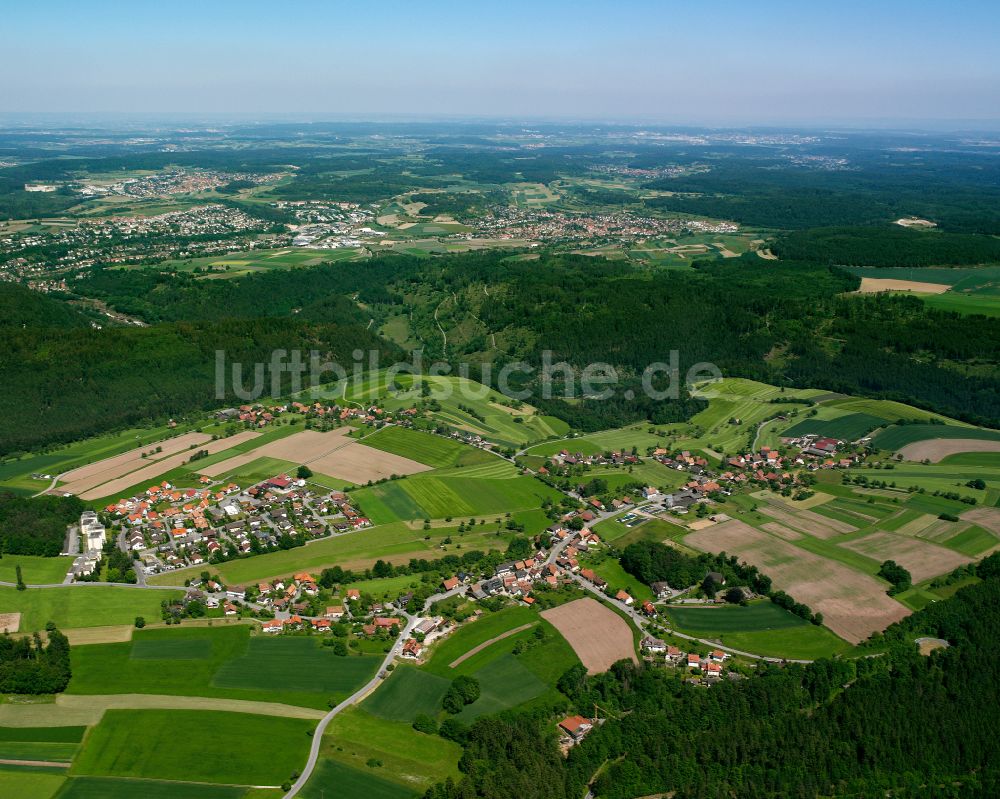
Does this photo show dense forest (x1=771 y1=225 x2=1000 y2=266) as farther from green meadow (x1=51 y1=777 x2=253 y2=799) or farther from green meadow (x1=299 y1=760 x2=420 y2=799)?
green meadow (x1=51 y1=777 x2=253 y2=799)

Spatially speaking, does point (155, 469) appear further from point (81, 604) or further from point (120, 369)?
point (120, 369)

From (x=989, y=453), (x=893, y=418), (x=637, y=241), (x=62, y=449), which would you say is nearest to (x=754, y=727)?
(x=989, y=453)

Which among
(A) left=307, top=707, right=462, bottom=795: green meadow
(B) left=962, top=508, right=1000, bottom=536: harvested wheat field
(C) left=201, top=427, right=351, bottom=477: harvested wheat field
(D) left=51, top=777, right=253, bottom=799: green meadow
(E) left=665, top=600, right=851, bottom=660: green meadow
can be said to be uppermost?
(B) left=962, top=508, right=1000, bottom=536: harvested wheat field

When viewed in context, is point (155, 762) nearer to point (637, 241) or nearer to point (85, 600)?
point (85, 600)

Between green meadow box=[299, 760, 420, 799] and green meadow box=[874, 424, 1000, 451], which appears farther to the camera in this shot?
green meadow box=[874, 424, 1000, 451]

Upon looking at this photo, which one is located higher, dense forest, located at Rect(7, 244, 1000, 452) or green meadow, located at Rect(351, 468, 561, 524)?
dense forest, located at Rect(7, 244, 1000, 452)

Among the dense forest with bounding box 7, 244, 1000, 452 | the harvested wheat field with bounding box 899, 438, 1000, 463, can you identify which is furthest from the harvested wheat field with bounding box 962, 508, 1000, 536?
the dense forest with bounding box 7, 244, 1000, 452

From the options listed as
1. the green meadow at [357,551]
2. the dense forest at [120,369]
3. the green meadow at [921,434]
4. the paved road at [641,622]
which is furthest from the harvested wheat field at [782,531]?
the dense forest at [120,369]

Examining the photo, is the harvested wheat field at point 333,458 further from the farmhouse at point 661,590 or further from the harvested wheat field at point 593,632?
the farmhouse at point 661,590
